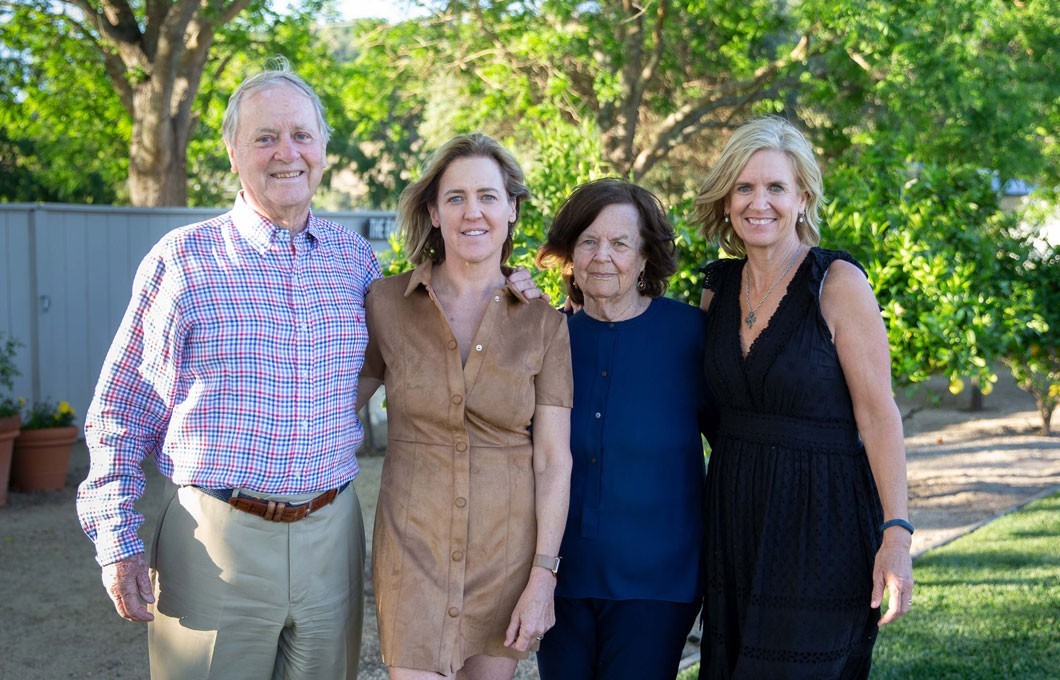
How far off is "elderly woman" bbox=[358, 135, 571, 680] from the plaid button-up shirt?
22 cm

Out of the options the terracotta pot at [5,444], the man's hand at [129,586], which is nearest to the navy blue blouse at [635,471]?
the man's hand at [129,586]

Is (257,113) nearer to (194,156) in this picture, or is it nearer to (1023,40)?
(1023,40)

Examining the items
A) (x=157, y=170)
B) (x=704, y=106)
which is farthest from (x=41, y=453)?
(x=704, y=106)

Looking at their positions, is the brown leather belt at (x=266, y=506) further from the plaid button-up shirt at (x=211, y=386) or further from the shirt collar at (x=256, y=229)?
the shirt collar at (x=256, y=229)

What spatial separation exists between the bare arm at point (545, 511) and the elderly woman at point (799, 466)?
1.51ft

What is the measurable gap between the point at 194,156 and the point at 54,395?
8.44 m

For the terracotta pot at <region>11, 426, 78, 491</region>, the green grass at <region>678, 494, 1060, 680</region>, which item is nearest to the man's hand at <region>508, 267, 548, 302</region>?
the green grass at <region>678, 494, 1060, 680</region>

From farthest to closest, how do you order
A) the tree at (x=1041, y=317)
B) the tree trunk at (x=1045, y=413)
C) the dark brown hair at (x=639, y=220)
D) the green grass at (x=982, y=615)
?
the tree trunk at (x=1045, y=413) < the tree at (x=1041, y=317) < the green grass at (x=982, y=615) < the dark brown hair at (x=639, y=220)

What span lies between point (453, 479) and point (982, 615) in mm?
3853

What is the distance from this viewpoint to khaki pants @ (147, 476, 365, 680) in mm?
2568

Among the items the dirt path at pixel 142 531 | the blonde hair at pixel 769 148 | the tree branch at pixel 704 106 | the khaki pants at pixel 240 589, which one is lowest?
the dirt path at pixel 142 531

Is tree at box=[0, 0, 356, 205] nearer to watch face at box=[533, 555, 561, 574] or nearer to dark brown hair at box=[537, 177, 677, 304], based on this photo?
dark brown hair at box=[537, 177, 677, 304]

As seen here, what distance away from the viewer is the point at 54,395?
34.6ft

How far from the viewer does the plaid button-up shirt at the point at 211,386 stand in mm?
Result: 2525
